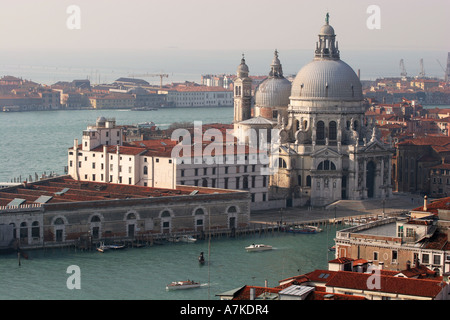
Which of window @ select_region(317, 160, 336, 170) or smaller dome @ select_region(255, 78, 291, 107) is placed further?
smaller dome @ select_region(255, 78, 291, 107)

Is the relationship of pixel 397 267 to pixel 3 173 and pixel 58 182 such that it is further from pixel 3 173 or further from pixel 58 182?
pixel 3 173

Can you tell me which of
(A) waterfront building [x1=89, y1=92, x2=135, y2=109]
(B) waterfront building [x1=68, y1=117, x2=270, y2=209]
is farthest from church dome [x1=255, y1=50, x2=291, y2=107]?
(A) waterfront building [x1=89, y1=92, x2=135, y2=109]

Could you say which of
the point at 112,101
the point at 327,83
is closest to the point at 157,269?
the point at 327,83

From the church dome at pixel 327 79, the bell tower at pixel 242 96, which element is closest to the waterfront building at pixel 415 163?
the church dome at pixel 327 79

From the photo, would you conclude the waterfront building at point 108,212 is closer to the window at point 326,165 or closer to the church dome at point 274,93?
the window at point 326,165

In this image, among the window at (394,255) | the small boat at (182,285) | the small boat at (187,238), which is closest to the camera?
the window at (394,255)

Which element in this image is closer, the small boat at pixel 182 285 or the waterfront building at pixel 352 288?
the waterfront building at pixel 352 288

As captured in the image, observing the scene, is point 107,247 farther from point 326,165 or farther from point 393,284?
point 326,165

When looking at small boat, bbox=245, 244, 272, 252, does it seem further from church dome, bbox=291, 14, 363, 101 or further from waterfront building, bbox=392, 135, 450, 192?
waterfront building, bbox=392, 135, 450, 192
